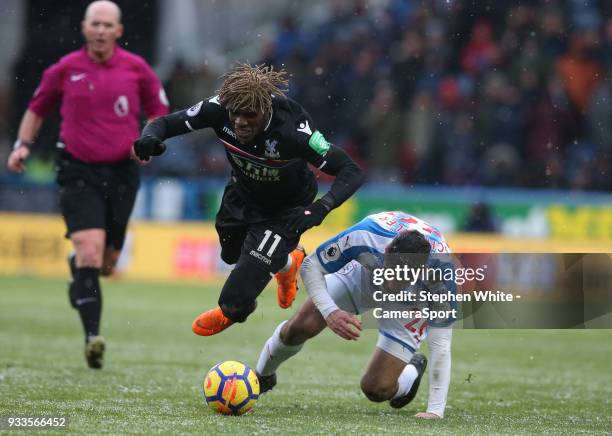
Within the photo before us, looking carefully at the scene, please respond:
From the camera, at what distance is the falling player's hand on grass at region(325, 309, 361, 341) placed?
6199 mm

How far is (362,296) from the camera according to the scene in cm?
740

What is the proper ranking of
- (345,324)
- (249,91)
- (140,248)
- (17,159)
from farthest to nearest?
(140,248) < (17,159) < (249,91) < (345,324)

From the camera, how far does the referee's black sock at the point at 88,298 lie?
8.29 meters

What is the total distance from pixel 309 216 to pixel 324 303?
1.62 ft

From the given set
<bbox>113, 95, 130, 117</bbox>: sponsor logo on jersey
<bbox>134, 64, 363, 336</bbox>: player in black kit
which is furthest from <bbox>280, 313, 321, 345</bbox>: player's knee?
<bbox>113, 95, 130, 117</bbox>: sponsor logo on jersey

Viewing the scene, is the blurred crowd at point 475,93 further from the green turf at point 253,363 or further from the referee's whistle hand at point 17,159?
the referee's whistle hand at point 17,159

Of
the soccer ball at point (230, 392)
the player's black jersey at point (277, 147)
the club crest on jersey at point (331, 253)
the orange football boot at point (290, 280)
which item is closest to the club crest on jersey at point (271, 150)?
the player's black jersey at point (277, 147)

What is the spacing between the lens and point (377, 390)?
701 centimetres

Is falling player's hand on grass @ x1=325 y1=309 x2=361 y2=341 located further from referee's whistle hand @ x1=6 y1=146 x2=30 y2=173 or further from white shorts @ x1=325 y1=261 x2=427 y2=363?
referee's whistle hand @ x1=6 y1=146 x2=30 y2=173

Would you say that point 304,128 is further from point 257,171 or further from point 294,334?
point 294,334

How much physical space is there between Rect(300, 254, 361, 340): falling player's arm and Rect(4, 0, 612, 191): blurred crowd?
413 inches

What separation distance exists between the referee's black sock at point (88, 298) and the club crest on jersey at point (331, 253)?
221cm

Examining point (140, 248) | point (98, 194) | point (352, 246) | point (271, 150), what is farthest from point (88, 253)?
point (140, 248)

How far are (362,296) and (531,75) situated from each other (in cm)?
1065
